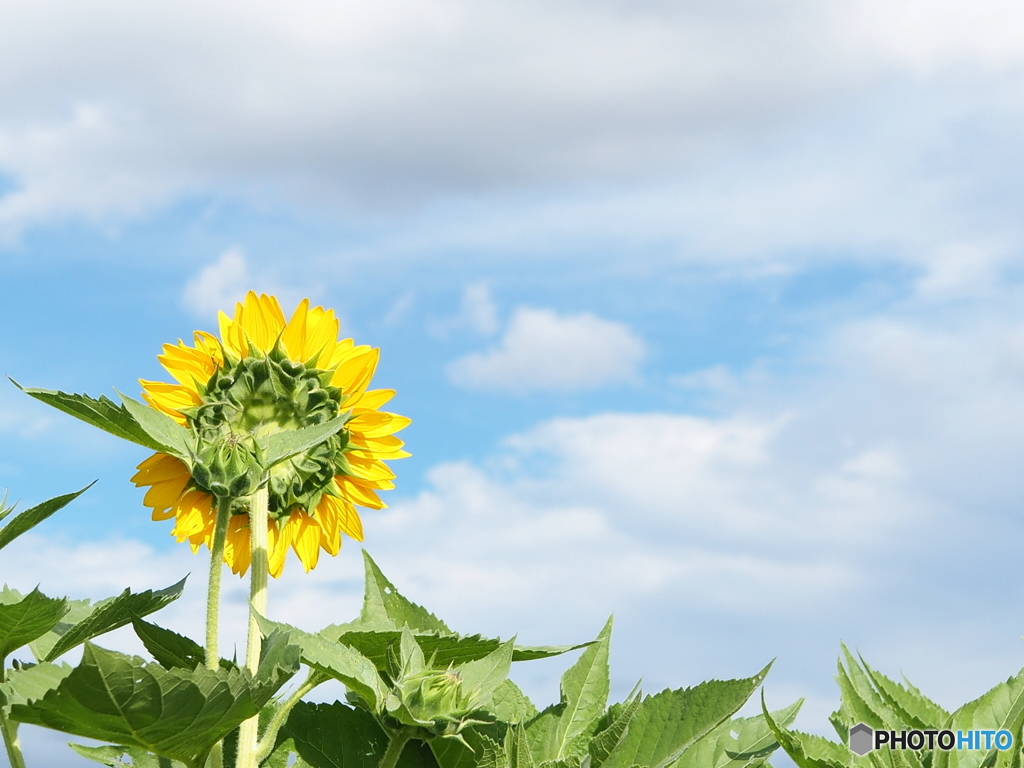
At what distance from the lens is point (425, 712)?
84.7 inches

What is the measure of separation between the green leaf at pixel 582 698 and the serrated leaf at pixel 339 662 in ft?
1.57

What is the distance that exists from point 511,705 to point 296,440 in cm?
84

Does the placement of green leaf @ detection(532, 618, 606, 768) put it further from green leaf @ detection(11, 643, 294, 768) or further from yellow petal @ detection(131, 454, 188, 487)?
yellow petal @ detection(131, 454, 188, 487)

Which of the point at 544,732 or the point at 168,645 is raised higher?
the point at 168,645

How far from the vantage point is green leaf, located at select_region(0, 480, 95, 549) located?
7.88ft

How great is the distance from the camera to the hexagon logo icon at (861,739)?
245 centimetres

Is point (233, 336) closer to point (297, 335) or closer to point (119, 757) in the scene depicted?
point (297, 335)

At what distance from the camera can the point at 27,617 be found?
2262mm

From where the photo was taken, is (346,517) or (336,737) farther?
(346,517)

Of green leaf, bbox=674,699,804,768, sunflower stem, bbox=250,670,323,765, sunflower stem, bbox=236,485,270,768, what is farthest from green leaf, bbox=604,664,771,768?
sunflower stem, bbox=236,485,270,768

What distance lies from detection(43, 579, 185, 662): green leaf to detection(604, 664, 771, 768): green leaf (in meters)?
1.02

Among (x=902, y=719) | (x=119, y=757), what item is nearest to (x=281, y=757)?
(x=119, y=757)

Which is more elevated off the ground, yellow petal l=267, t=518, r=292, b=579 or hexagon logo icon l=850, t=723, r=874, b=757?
yellow petal l=267, t=518, r=292, b=579

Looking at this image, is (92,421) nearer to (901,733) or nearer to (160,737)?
(160,737)
